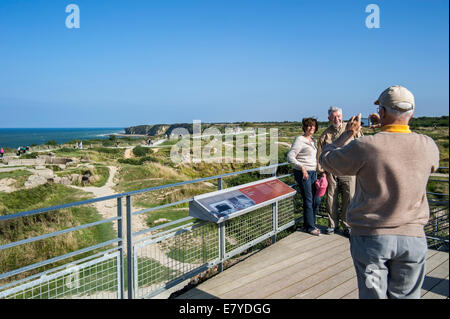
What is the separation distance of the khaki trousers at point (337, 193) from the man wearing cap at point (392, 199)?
9.29 feet

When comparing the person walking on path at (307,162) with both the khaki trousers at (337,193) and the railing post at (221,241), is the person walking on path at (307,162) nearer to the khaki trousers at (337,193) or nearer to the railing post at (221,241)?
the khaki trousers at (337,193)

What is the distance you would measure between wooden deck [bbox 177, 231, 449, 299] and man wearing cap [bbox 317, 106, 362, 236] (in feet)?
1.52

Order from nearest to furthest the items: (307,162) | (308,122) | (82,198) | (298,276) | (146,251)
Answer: (146,251) < (298,276) < (308,122) < (307,162) < (82,198)

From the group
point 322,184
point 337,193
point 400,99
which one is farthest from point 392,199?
point 337,193

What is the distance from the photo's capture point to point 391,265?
5.85 ft

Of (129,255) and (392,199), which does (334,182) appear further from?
(392,199)

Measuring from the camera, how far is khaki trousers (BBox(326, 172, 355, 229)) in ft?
15.0

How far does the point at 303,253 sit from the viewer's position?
14.2 ft

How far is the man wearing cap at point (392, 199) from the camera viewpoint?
1712 mm

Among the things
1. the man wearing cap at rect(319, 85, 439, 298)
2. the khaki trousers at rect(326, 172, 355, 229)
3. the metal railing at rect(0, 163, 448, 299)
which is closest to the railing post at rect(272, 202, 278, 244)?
the metal railing at rect(0, 163, 448, 299)

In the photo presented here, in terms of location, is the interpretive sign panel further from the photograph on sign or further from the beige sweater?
the beige sweater

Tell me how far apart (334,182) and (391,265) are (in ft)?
10.3

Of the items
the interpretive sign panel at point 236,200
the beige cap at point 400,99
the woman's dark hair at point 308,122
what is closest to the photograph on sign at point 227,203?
the interpretive sign panel at point 236,200

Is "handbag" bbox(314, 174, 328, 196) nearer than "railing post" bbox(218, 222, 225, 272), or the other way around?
"railing post" bbox(218, 222, 225, 272)
